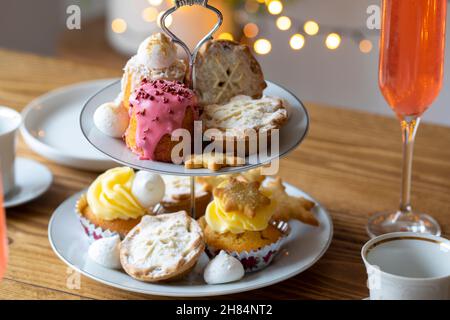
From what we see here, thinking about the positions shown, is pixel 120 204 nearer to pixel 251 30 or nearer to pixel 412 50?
pixel 412 50

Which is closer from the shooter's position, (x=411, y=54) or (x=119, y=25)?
(x=411, y=54)

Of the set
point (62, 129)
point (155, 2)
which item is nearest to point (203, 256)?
point (62, 129)

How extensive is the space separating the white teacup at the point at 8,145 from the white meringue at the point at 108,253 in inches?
12.6

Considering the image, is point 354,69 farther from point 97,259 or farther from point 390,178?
point 97,259

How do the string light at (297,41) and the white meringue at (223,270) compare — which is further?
the string light at (297,41)

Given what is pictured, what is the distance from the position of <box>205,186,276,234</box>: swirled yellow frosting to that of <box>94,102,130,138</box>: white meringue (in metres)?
0.18

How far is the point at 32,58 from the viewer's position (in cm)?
197

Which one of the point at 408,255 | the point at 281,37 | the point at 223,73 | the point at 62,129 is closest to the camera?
the point at 408,255

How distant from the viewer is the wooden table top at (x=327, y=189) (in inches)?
43.8

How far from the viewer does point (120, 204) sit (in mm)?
1161

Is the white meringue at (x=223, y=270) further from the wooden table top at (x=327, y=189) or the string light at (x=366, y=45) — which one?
the string light at (x=366, y=45)

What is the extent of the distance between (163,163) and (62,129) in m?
0.64

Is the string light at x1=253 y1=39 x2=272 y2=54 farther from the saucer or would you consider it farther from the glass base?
the glass base

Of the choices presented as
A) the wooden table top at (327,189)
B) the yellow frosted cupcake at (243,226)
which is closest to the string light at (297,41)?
the wooden table top at (327,189)
